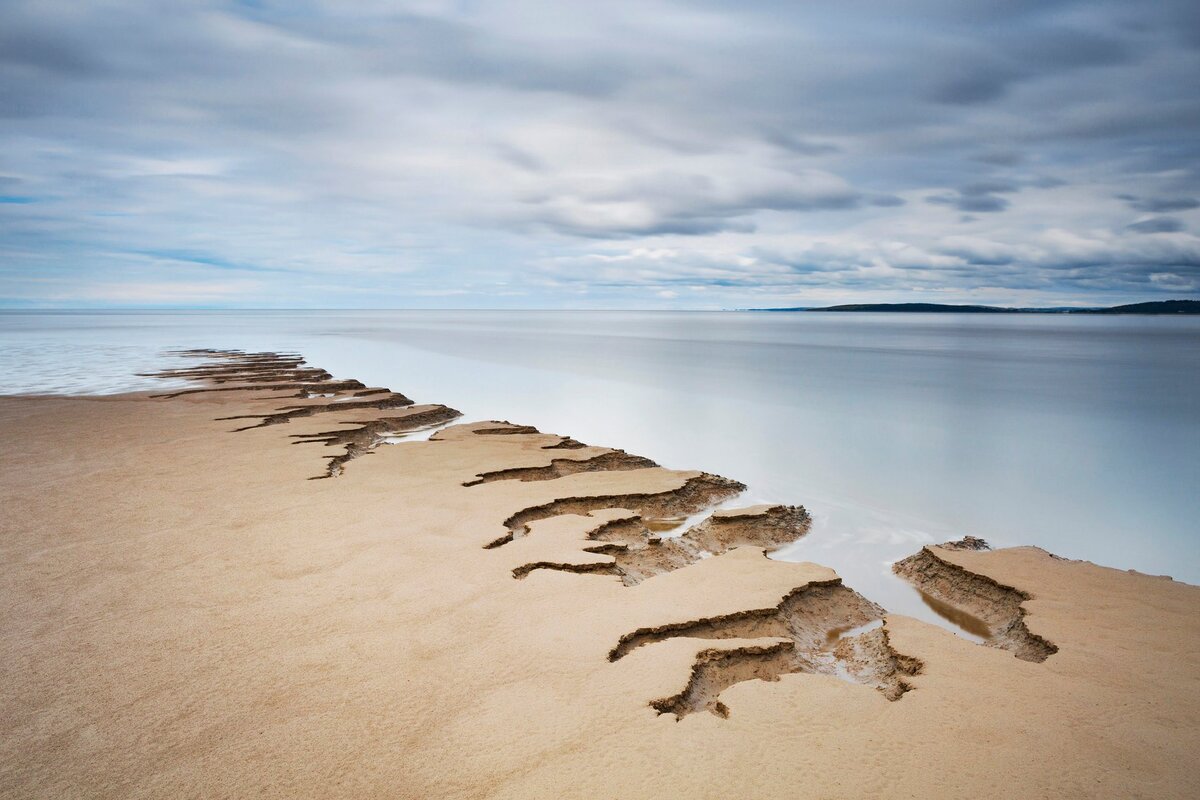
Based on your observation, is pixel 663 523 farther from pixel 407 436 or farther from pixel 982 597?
pixel 407 436

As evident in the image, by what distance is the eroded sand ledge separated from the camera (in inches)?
113

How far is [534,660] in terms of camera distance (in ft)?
12.3

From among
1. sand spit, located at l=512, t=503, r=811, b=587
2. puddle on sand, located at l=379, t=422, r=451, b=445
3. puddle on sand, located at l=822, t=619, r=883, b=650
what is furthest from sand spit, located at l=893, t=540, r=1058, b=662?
puddle on sand, located at l=379, t=422, r=451, b=445

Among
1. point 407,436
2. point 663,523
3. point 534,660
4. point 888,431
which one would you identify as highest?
point 534,660

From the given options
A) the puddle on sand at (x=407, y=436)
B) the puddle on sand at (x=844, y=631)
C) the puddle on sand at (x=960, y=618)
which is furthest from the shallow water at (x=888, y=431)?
the puddle on sand at (x=407, y=436)

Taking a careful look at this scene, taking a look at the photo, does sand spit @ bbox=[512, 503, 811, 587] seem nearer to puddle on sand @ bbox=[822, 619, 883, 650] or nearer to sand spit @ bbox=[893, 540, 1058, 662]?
sand spit @ bbox=[893, 540, 1058, 662]

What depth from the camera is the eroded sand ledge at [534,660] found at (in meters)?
2.88

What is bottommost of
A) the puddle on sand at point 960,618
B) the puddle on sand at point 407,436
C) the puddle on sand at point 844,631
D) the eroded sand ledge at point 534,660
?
the puddle on sand at point 407,436

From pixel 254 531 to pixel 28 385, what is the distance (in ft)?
64.6

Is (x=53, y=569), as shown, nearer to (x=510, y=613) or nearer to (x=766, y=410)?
(x=510, y=613)

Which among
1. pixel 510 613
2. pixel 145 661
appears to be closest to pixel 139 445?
pixel 145 661

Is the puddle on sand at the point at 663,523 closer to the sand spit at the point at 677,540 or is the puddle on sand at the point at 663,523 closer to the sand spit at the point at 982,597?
the sand spit at the point at 677,540

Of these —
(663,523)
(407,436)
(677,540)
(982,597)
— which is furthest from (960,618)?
(407,436)

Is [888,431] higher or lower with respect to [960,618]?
lower
